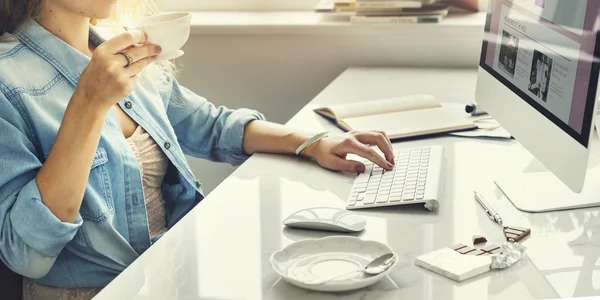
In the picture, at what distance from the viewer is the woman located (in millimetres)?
1182

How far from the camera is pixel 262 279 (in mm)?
1006

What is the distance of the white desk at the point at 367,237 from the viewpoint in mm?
975

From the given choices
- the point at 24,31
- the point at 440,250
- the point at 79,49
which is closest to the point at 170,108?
the point at 79,49

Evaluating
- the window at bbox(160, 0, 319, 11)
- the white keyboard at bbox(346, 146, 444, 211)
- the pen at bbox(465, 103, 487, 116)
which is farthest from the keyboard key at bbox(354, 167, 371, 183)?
the window at bbox(160, 0, 319, 11)

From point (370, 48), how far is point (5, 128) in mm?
1338

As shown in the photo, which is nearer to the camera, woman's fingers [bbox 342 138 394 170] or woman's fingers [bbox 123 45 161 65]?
woman's fingers [bbox 123 45 161 65]

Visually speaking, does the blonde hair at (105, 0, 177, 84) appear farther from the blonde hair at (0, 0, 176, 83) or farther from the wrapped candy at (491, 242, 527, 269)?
the wrapped candy at (491, 242, 527, 269)

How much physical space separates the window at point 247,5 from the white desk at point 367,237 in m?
1.11

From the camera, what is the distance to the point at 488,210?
4.04ft

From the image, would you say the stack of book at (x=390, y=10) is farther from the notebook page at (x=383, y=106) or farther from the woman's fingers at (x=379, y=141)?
the woman's fingers at (x=379, y=141)

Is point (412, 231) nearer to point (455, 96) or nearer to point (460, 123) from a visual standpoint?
point (460, 123)

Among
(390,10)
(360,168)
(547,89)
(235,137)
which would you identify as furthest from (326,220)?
(390,10)

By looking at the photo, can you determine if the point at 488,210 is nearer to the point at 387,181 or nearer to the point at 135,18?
the point at 387,181

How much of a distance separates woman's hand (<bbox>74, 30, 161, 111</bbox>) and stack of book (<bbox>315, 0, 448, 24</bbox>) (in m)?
1.16
